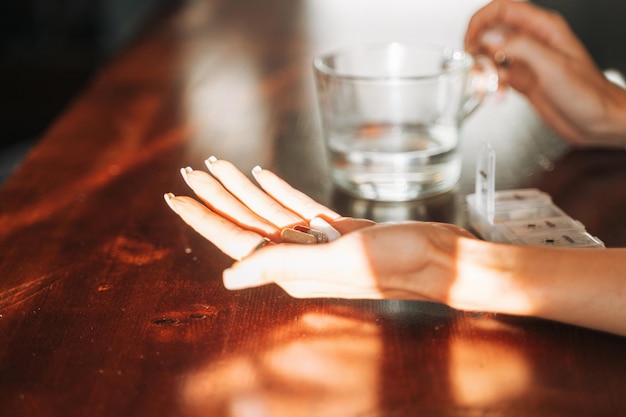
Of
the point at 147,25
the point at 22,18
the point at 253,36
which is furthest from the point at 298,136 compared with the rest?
the point at 22,18

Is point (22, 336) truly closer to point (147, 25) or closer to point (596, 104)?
point (596, 104)

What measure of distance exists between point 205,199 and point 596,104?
0.54 meters

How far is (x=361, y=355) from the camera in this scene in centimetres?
60

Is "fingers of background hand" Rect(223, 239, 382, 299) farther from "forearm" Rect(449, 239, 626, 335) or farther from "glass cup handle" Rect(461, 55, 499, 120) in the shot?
"glass cup handle" Rect(461, 55, 499, 120)

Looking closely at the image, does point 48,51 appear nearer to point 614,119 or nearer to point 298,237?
point 614,119

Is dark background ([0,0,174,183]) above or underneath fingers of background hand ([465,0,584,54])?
underneath

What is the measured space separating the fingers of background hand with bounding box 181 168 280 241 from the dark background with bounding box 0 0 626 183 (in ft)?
7.09

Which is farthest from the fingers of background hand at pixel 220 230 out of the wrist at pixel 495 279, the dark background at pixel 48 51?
the dark background at pixel 48 51

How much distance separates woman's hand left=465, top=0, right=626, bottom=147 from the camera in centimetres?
101

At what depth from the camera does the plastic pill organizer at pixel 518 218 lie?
0.72 m

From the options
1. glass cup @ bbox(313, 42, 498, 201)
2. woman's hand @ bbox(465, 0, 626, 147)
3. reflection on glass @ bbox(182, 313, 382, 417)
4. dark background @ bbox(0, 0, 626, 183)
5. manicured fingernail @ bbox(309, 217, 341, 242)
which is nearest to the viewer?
reflection on glass @ bbox(182, 313, 382, 417)

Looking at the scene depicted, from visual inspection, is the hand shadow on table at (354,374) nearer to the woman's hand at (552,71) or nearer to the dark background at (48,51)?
the woman's hand at (552,71)

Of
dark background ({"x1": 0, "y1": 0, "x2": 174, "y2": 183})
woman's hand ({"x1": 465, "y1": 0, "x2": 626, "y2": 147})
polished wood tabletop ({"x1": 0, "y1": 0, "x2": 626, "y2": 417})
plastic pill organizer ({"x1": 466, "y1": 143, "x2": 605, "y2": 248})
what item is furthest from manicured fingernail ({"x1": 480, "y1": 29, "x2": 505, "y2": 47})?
dark background ({"x1": 0, "y1": 0, "x2": 174, "y2": 183})

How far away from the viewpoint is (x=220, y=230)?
0.65 metres
